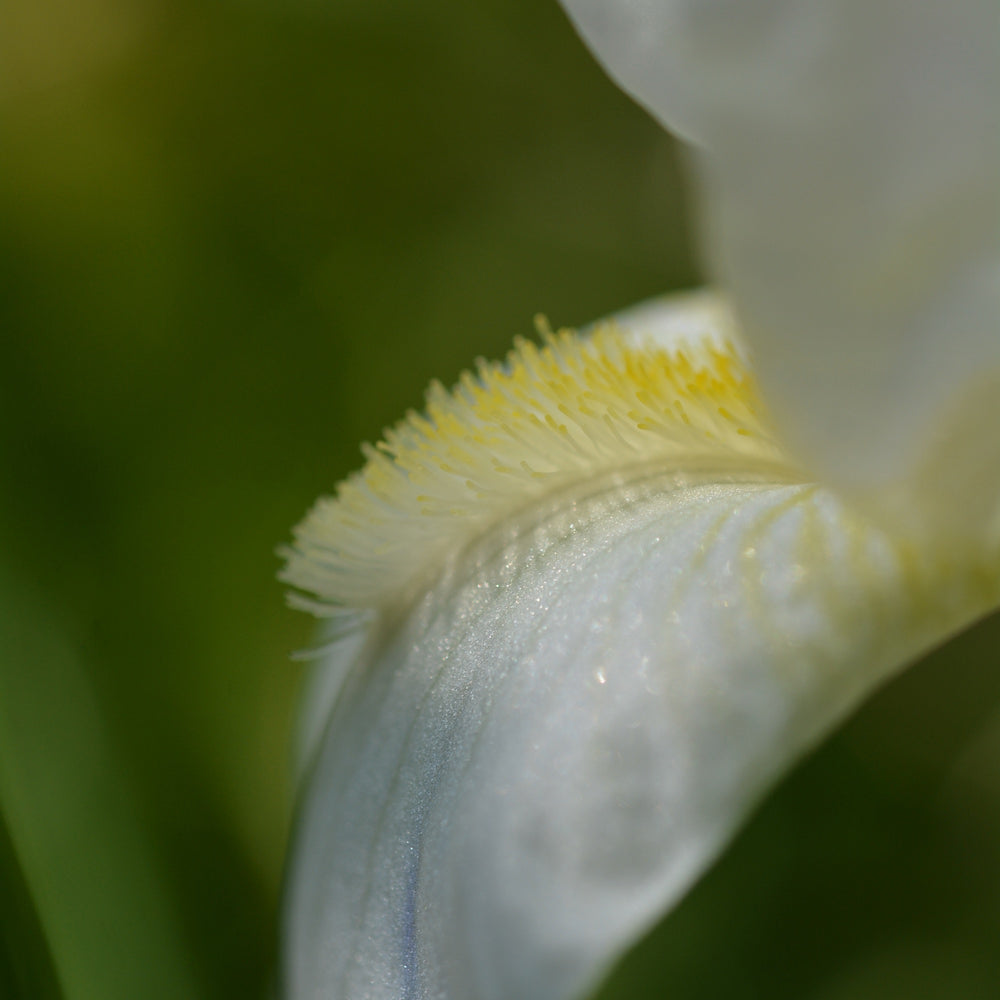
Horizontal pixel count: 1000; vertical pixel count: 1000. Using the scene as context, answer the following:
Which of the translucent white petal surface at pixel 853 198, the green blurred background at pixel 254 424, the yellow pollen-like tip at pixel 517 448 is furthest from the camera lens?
the green blurred background at pixel 254 424

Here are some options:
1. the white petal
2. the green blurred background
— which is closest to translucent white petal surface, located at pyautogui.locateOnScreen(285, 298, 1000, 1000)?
the white petal

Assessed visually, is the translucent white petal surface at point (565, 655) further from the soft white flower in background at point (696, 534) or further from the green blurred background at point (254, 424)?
the green blurred background at point (254, 424)

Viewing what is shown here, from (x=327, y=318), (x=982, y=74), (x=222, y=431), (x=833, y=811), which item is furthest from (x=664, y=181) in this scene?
(x=982, y=74)

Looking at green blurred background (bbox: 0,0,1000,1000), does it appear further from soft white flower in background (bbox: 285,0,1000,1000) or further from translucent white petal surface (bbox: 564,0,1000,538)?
translucent white petal surface (bbox: 564,0,1000,538)

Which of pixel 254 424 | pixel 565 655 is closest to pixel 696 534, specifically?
pixel 565 655

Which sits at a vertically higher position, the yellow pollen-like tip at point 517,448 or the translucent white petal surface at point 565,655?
the yellow pollen-like tip at point 517,448

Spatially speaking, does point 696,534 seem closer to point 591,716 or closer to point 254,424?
point 591,716

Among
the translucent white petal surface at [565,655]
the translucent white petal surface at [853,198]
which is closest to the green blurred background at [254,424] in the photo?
the translucent white petal surface at [565,655]

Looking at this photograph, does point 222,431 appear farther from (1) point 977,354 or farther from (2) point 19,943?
(1) point 977,354
